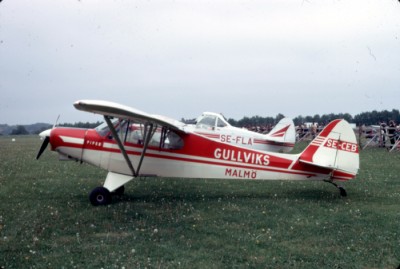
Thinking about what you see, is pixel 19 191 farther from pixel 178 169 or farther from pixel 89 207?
pixel 178 169

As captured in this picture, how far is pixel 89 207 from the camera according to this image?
781 cm

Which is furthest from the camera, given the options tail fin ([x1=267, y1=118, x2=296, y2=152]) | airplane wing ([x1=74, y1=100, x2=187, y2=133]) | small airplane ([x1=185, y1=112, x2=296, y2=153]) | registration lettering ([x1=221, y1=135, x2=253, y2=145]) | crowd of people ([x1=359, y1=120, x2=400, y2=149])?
crowd of people ([x1=359, y1=120, x2=400, y2=149])

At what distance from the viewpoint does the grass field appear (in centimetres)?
496

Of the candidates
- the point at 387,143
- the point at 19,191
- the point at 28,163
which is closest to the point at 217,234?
the point at 19,191

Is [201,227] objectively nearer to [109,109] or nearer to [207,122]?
[109,109]

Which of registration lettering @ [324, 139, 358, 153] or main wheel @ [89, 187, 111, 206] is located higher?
registration lettering @ [324, 139, 358, 153]

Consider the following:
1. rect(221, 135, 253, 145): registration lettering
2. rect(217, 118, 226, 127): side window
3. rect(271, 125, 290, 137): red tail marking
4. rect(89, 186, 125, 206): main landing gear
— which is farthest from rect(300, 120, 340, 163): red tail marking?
rect(271, 125, 290, 137): red tail marking

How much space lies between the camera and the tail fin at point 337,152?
868 cm

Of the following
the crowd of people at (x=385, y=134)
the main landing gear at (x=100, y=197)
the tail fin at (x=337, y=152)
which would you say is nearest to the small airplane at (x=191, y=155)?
the tail fin at (x=337, y=152)

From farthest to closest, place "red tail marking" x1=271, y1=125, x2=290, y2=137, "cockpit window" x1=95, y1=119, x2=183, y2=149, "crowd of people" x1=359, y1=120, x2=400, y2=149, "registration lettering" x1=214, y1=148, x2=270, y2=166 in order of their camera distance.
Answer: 1. "crowd of people" x1=359, y1=120, x2=400, y2=149
2. "red tail marking" x1=271, y1=125, x2=290, y2=137
3. "registration lettering" x1=214, y1=148, x2=270, y2=166
4. "cockpit window" x1=95, y1=119, x2=183, y2=149

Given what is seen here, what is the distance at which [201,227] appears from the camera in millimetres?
6398

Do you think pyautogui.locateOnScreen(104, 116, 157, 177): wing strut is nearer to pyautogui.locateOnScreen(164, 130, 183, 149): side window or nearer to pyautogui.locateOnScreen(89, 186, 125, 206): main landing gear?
pyautogui.locateOnScreen(164, 130, 183, 149): side window

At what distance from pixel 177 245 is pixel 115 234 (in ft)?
3.81

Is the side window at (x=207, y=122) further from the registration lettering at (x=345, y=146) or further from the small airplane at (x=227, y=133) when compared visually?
the registration lettering at (x=345, y=146)
